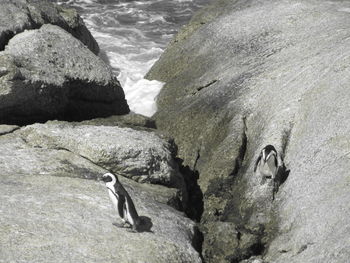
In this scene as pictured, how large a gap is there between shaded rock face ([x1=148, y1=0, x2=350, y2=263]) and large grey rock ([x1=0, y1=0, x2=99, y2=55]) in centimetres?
307

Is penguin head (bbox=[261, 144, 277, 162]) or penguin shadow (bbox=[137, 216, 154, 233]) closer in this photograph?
penguin shadow (bbox=[137, 216, 154, 233])

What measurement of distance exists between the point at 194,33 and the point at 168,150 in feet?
25.8

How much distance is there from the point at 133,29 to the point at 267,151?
18.6 metres

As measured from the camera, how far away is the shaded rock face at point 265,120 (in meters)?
13.4

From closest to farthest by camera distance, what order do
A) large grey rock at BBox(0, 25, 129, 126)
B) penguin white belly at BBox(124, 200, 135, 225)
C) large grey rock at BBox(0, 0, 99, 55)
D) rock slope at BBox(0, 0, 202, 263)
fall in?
rock slope at BBox(0, 0, 202, 263), penguin white belly at BBox(124, 200, 135, 225), large grey rock at BBox(0, 25, 129, 126), large grey rock at BBox(0, 0, 99, 55)

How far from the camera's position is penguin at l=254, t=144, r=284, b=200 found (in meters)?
14.2

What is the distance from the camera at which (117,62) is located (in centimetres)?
2808

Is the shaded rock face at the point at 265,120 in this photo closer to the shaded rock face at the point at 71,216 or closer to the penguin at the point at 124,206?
the shaded rock face at the point at 71,216

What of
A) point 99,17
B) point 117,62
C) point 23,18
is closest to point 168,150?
point 23,18

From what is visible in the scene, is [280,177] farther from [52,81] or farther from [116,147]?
[52,81]

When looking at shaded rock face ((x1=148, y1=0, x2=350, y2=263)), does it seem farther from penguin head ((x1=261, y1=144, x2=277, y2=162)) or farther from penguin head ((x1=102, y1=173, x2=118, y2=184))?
penguin head ((x1=102, y1=173, x2=118, y2=184))

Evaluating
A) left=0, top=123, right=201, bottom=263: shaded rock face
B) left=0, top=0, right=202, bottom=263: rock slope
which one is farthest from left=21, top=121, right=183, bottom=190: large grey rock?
left=0, top=123, right=201, bottom=263: shaded rock face

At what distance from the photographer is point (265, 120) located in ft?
54.0

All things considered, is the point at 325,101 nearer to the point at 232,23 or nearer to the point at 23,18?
the point at 232,23
